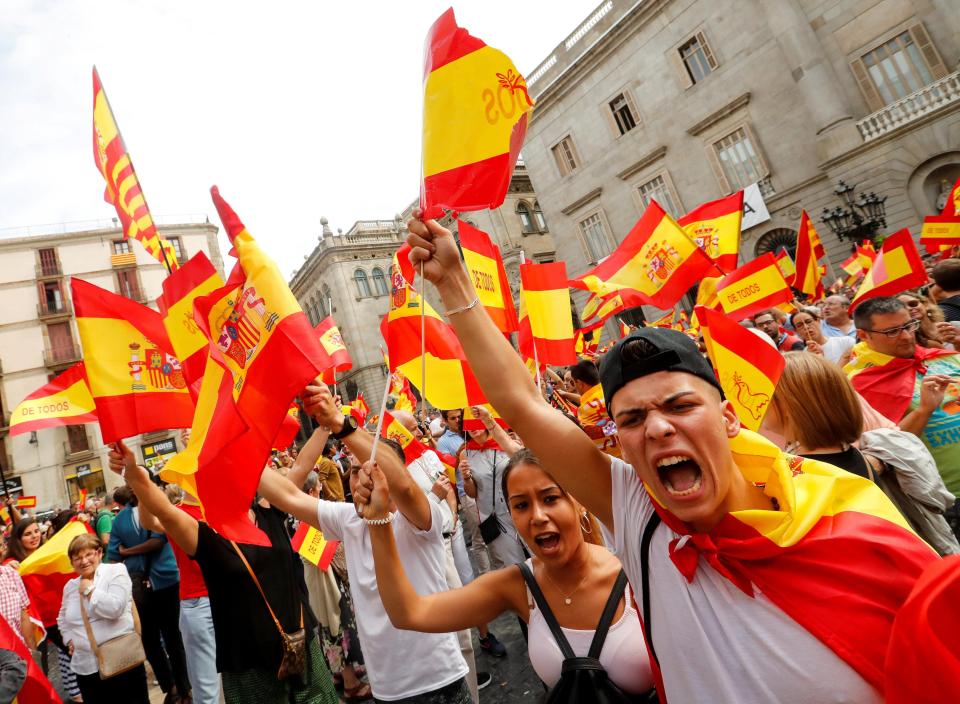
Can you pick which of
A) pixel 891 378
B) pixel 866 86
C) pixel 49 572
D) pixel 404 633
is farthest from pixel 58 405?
pixel 866 86

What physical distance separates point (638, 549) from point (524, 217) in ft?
96.6

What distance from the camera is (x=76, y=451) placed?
31.6 m

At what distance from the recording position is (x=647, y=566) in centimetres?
135

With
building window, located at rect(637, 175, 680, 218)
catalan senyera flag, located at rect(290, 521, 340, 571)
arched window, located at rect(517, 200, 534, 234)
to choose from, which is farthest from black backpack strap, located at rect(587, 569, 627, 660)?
arched window, located at rect(517, 200, 534, 234)

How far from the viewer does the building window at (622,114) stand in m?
21.7

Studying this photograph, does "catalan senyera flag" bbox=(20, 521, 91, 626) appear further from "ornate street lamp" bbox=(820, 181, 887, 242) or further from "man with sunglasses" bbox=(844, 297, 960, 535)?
"ornate street lamp" bbox=(820, 181, 887, 242)

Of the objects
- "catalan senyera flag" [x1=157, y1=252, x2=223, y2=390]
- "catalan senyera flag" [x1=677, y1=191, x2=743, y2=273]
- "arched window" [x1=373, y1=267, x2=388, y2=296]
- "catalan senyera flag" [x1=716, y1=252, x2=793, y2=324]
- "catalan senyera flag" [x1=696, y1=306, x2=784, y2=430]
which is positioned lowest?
"catalan senyera flag" [x1=696, y1=306, x2=784, y2=430]

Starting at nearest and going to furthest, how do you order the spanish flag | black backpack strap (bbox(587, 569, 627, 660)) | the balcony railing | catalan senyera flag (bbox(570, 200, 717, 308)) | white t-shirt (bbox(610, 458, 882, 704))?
white t-shirt (bbox(610, 458, 882, 704))
black backpack strap (bbox(587, 569, 627, 660))
the spanish flag
catalan senyera flag (bbox(570, 200, 717, 308))
the balcony railing

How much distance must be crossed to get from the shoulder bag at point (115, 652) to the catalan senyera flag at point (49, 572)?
136 centimetres

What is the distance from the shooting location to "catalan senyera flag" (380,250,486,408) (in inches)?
149

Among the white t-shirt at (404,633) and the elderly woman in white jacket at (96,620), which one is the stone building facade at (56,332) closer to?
the elderly woman in white jacket at (96,620)

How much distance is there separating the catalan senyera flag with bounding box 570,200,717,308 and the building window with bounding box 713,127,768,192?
15.6 m

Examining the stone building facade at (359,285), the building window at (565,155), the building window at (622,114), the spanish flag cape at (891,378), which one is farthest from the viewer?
the stone building facade at (359,285)

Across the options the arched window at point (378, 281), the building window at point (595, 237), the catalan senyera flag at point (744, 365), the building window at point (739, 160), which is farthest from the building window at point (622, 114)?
the catalan senyera flag at point (744, 365)
